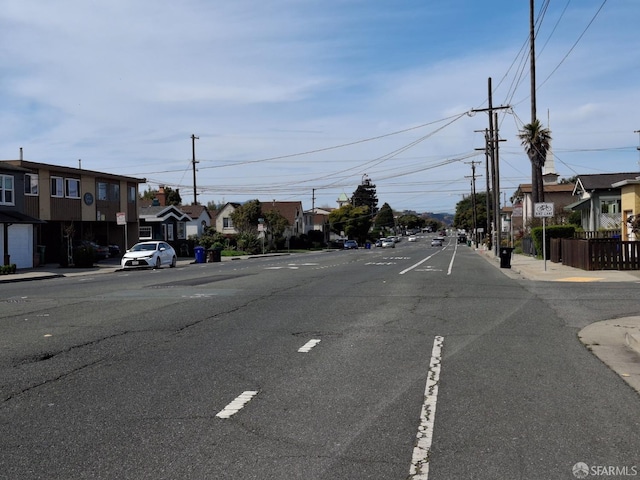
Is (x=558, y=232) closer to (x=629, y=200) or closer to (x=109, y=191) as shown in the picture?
(x=629, y=200)

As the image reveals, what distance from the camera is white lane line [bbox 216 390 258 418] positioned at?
6.34 m

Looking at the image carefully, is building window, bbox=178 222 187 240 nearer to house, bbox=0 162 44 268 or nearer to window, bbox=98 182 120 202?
window, bbox=98 182 120 202

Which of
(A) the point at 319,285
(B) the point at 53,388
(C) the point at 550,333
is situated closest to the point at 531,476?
(B) the point at 53,388

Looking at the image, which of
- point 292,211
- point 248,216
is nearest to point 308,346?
point 248,216

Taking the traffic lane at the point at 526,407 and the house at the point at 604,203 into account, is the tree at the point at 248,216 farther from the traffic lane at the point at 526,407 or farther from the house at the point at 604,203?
the traffic lane at the point at 526,407

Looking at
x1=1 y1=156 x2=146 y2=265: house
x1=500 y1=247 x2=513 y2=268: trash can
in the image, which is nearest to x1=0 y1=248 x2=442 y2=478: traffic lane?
x1=500 y1=247 x2=513 y2=268: trash can

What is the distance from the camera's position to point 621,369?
8.45 metres

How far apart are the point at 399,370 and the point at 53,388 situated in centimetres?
400

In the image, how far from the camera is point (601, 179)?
45.4 meters

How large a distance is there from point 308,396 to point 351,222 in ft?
365

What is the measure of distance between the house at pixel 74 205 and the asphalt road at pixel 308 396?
91.3ft

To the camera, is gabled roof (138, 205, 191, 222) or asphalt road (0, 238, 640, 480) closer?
asphalt road (0, 238, 640, 480)

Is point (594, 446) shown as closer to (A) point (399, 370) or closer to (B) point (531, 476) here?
(B) point (531, 476)

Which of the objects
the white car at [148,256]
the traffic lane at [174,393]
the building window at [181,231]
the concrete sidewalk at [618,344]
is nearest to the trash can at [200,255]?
the white car at [148,256]
